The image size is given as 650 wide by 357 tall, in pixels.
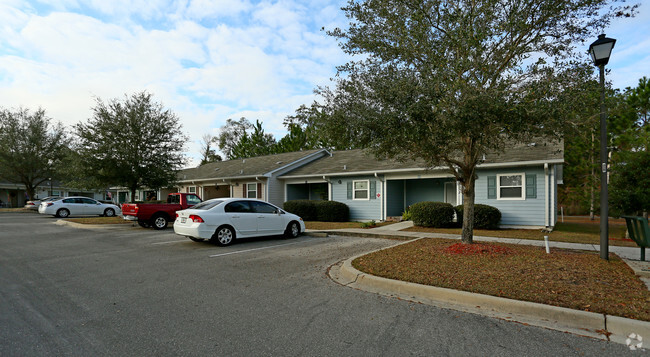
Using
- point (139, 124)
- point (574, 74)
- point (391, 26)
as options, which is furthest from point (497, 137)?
point (139, 124)

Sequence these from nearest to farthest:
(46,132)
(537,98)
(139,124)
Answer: (537,98) → (139,124) → (46,132)

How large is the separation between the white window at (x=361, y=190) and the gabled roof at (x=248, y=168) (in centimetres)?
620

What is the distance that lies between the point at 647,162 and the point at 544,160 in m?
3.88

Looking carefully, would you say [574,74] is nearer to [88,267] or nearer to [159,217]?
[88,267]

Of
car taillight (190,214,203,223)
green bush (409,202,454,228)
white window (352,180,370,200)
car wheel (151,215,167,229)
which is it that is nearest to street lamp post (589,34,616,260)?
green bush (409,202,454,228)

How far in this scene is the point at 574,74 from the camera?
738cm

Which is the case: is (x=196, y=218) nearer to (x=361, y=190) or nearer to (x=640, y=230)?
(x=640, y=230)

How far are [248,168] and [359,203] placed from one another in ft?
36.0

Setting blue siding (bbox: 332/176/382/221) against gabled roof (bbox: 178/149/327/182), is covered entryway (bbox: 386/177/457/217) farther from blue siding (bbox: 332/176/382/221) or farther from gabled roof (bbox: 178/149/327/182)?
gabled roof (bbox: 178/149/327/182)

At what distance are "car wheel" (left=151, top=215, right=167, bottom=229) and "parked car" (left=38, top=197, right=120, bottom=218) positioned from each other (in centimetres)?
1271

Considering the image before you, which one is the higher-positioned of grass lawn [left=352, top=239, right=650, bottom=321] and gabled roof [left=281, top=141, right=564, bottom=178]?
gabled roof [left=281, top=141, right=564, bottom=178]

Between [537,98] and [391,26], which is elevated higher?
[391,26]

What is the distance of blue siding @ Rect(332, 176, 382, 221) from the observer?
61.9 feet

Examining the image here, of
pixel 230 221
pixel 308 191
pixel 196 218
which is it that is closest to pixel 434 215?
pixel 230 221
